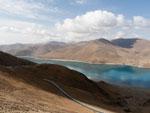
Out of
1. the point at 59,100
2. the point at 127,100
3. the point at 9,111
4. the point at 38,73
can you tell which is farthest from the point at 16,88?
the point at 127,100

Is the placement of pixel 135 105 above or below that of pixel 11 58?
below

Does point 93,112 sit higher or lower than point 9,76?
lower

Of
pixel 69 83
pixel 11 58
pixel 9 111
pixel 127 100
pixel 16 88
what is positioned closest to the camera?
pixel 9 111

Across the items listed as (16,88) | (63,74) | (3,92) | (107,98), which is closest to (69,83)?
(63,74)

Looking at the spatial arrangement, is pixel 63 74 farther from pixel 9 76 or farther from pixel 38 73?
pixel 9 76

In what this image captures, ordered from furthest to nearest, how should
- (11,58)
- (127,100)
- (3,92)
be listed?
(11,58), (127,100), (3,92)

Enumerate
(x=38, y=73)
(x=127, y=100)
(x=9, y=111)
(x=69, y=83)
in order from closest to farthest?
(x=9, y=111), (x=38, y=73), (x=69, y=83), (x=127, y=100)

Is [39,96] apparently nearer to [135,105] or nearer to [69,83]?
→ [69,83]

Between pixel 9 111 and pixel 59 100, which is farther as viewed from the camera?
pixel 59 100

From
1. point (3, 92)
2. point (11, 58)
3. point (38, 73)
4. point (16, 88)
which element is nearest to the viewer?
point (3, 92)
